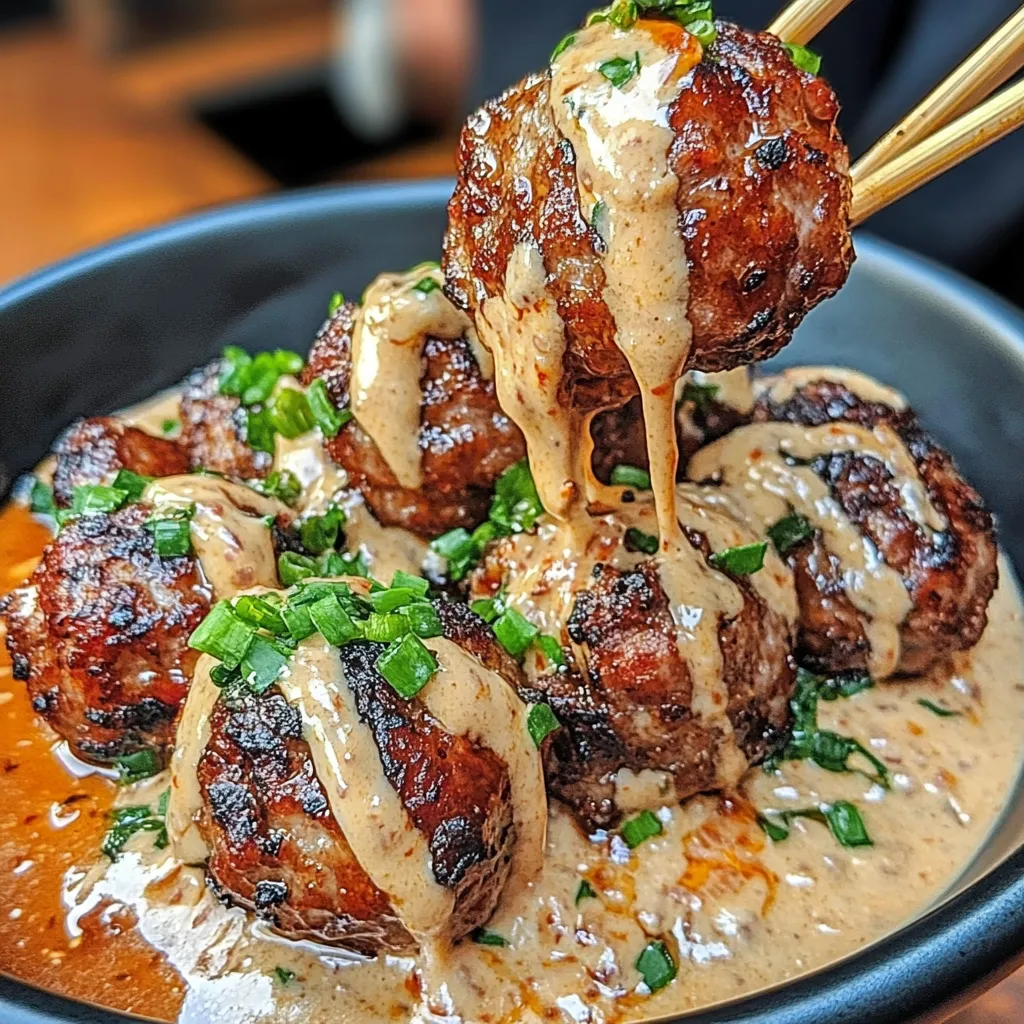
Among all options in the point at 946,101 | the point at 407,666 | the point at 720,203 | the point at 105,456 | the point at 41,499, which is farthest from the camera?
the point at 41,499

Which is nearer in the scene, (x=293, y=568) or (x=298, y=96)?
(x=293, y=568)

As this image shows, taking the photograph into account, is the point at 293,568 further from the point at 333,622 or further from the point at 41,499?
the point at 41,499

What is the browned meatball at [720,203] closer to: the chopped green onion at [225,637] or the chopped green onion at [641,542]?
the chopped green onion at [641,542]

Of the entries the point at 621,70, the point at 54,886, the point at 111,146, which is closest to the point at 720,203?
the point at 621,70

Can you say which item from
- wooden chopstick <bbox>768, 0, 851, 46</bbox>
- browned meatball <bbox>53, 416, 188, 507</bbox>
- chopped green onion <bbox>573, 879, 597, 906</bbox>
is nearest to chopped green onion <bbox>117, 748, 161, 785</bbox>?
browned meatball <bbox>53, 416, 188, 507</bbox>

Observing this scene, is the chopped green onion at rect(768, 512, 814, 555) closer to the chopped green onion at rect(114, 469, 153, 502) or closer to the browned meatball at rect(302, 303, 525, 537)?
the browned meatball at rect(302, 303, 525, 537)

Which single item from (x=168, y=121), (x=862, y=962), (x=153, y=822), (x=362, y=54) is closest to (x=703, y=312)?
(x=862, y=962)

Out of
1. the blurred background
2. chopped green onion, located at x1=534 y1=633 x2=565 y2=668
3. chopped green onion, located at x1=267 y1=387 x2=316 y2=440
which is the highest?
the blurred background
